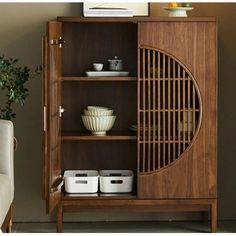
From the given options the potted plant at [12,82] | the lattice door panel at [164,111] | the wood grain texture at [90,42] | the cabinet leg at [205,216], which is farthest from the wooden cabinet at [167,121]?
the cabinet leg at [205,216]

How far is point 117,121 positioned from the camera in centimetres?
398

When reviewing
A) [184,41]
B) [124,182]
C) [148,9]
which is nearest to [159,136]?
[124,182]

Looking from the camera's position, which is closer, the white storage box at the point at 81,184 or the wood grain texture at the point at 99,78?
the wood grain texture at the point at 99,78

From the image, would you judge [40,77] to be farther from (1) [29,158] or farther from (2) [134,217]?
(2) [134,217]

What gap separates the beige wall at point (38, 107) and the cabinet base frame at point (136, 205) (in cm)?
37

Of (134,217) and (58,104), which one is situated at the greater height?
(58,104)

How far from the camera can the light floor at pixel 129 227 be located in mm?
3797

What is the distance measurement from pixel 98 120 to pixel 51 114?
15.9 inches

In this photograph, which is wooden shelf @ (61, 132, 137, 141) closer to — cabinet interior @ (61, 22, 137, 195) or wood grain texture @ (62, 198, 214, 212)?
cabinet interior @ (61, 22, 137, 195)

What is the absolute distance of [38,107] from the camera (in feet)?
13.1

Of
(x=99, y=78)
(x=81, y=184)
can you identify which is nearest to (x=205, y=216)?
(x=81, y=184)

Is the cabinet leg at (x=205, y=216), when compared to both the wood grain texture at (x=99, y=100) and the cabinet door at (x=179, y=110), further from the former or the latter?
the wood grain texture at (x=99, y=100)

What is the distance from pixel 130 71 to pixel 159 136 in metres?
0.54

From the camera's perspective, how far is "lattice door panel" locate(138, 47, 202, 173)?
3.67 m
